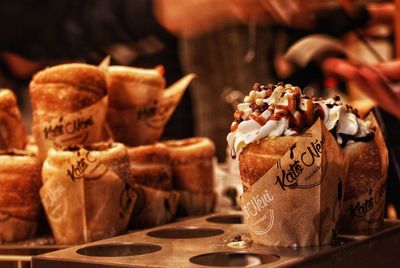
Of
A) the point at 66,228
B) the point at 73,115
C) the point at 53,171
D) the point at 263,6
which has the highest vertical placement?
the point at 263,6

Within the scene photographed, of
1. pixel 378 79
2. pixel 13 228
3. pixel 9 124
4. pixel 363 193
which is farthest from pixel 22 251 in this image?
pixel 378 79

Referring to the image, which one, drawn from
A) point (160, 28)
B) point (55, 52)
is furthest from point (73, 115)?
point (55, 52)

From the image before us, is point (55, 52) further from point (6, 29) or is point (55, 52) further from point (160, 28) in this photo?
point (160, 28)

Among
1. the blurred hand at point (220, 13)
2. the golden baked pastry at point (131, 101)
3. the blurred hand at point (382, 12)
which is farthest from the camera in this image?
the blurred hand at point (220, 13)

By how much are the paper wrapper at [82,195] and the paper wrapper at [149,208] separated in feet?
0.60

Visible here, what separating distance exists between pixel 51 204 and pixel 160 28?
6.84 ft

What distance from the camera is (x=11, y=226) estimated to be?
2.12m

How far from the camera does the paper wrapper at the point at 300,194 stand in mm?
1626

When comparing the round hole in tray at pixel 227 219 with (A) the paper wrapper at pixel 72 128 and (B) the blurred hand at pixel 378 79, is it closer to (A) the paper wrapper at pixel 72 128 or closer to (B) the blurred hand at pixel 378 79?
(A) the paper wrapper at pixel 72 128

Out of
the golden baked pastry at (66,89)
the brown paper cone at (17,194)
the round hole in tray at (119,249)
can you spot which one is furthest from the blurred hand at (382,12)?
the round hole in tray at (119,249)

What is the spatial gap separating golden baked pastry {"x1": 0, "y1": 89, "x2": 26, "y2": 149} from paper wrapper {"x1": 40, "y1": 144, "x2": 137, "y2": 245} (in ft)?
0.97

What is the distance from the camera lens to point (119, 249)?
1761 millimetres

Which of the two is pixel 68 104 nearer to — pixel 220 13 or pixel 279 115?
pixel 279 115

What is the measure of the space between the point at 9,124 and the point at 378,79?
4.78ft
